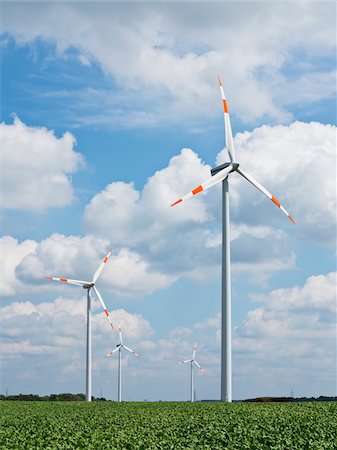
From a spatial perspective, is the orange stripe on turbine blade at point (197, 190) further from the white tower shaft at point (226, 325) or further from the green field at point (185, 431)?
the green field at point (185, 431)

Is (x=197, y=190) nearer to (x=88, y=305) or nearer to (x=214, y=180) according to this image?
(x=214, y=180)

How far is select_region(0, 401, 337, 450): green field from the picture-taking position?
97.9 ft

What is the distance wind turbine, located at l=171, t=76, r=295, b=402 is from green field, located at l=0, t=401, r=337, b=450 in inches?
366

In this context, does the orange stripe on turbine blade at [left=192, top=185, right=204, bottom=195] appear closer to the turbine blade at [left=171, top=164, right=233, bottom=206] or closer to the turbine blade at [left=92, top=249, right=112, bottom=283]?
the turbine blade at [left=171, top=164, right=233, bottom=206]

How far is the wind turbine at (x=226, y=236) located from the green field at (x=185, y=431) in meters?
9.29

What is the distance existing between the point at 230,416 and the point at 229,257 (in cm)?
1934

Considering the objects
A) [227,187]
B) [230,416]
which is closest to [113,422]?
[230,416]

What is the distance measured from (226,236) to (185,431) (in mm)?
27076

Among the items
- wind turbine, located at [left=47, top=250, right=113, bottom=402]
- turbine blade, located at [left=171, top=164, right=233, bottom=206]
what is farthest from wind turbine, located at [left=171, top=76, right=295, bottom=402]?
wind turbine, located at [left=47, top=250, right=113, bottom=402]

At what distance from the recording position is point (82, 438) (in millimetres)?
32094

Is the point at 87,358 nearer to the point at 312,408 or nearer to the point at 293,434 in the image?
the point at 312,408

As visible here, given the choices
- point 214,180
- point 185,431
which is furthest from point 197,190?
point 185,431

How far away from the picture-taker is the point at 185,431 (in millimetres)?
34938

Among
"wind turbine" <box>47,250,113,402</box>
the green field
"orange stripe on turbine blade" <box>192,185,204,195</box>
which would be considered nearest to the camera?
the green field
